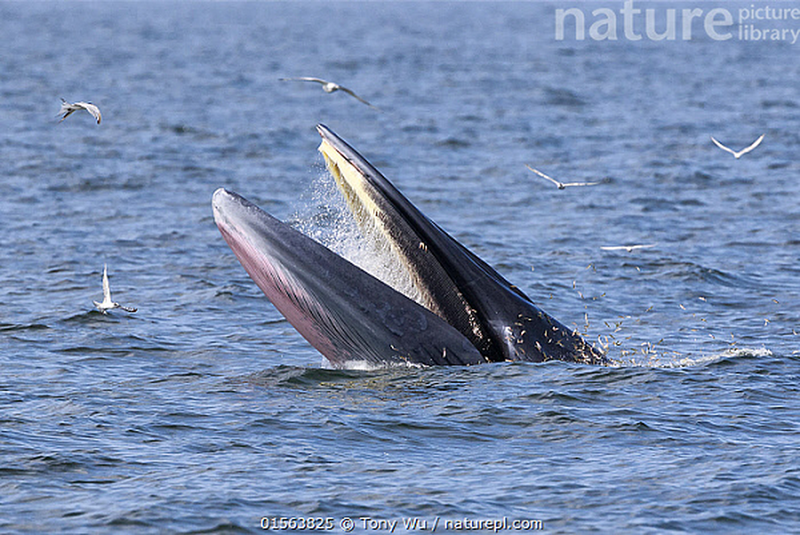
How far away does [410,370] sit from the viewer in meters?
12.9

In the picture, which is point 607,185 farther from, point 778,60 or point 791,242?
point 778,60

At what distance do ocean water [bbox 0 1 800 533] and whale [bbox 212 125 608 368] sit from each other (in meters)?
0.59

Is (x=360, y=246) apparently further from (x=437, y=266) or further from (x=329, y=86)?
(x=329, y=86)

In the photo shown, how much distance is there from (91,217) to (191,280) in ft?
20.4

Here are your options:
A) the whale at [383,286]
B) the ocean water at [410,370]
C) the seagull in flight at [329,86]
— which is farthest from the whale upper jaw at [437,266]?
the seagull in flight at [329,86]

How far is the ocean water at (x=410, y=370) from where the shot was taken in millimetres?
10750

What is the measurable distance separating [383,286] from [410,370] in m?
1.22

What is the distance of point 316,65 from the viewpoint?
76062 millimetres

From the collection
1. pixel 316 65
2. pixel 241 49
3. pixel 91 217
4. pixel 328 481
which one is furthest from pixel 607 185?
pixel 241 49

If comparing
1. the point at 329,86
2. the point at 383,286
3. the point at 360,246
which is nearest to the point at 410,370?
the point at 383,286

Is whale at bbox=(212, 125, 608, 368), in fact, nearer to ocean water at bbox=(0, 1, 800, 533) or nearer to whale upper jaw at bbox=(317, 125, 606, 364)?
whale upper jaw at bbox=(317, 125, 606, 364)

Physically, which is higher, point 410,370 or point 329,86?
point 329,86

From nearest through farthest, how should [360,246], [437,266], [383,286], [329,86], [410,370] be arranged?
[383,286] < [437,266] < [360,246] < [410,370] < [329,86]

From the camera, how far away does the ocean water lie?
35.3ft
